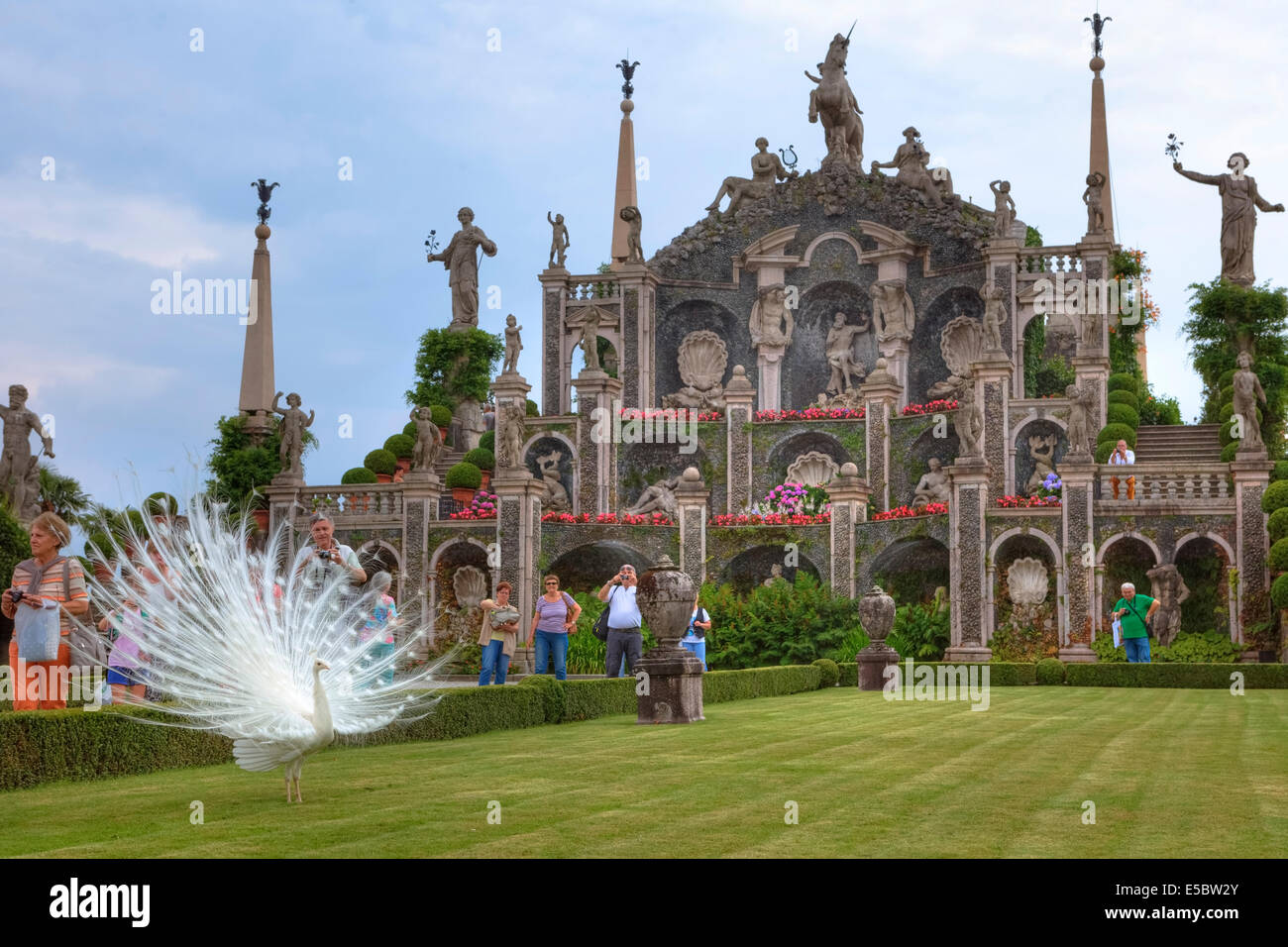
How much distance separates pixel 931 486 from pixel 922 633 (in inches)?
222

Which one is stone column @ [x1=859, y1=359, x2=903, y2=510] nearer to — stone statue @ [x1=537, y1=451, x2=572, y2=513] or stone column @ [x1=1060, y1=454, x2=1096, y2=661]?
stone column @ [x1=1060, y1=454, x2=1096, y2=661]

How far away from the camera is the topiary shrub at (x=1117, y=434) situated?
41438 mm

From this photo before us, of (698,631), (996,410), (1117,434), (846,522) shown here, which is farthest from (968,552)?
(698,631)

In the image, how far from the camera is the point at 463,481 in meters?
43.1

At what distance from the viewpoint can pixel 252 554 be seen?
434 inches

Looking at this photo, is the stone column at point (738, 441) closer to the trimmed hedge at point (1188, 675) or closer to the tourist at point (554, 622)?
the trimmed hedge at point (1188, 675)

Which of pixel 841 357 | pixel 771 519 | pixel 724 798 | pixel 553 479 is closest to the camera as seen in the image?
pixel 724 798

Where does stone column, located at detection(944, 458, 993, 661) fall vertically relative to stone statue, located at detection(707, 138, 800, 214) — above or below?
below

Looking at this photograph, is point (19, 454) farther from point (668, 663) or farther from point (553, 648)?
point (668, 663)

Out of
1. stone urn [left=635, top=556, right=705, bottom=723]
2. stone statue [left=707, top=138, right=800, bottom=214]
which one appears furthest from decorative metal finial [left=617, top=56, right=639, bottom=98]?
stone urn [left=635, top=556, right=705, bottom=723]

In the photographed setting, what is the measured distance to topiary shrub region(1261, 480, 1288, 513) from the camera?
112 ft

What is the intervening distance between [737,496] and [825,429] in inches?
123

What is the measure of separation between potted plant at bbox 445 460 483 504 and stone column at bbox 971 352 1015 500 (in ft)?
45.1
